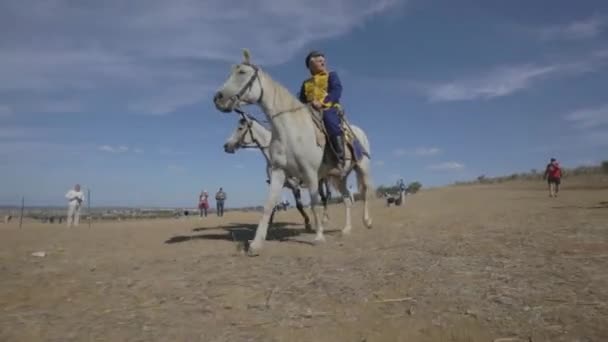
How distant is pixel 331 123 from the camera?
29.2ft

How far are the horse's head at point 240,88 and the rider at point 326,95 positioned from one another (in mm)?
1281

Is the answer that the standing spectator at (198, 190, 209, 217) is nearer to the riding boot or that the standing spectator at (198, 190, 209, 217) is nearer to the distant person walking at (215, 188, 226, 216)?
the distant person walking at (215, 188, 226, 216)

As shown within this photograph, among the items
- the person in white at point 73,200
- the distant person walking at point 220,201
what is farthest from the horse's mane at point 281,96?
the distant person walking at point 220,201

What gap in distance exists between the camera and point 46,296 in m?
5.73

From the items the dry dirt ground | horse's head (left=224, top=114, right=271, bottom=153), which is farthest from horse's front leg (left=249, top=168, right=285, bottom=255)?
horse's head (left=224, top=114, right=271, bottom=153)

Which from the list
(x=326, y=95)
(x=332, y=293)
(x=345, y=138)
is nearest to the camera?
(x=332, y=293)

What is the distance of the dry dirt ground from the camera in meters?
4.04

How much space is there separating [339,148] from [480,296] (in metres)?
4.91

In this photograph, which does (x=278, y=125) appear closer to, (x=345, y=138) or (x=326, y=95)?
(x=326, y=95)

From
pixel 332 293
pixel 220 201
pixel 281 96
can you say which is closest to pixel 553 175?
pixel 220 201

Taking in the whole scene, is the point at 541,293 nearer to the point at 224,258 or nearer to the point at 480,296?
the point at 480,296

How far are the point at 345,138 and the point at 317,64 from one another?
1.61m

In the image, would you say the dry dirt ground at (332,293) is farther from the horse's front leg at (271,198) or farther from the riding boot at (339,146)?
the riding boot at (339,146)

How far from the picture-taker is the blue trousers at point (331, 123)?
890cm
